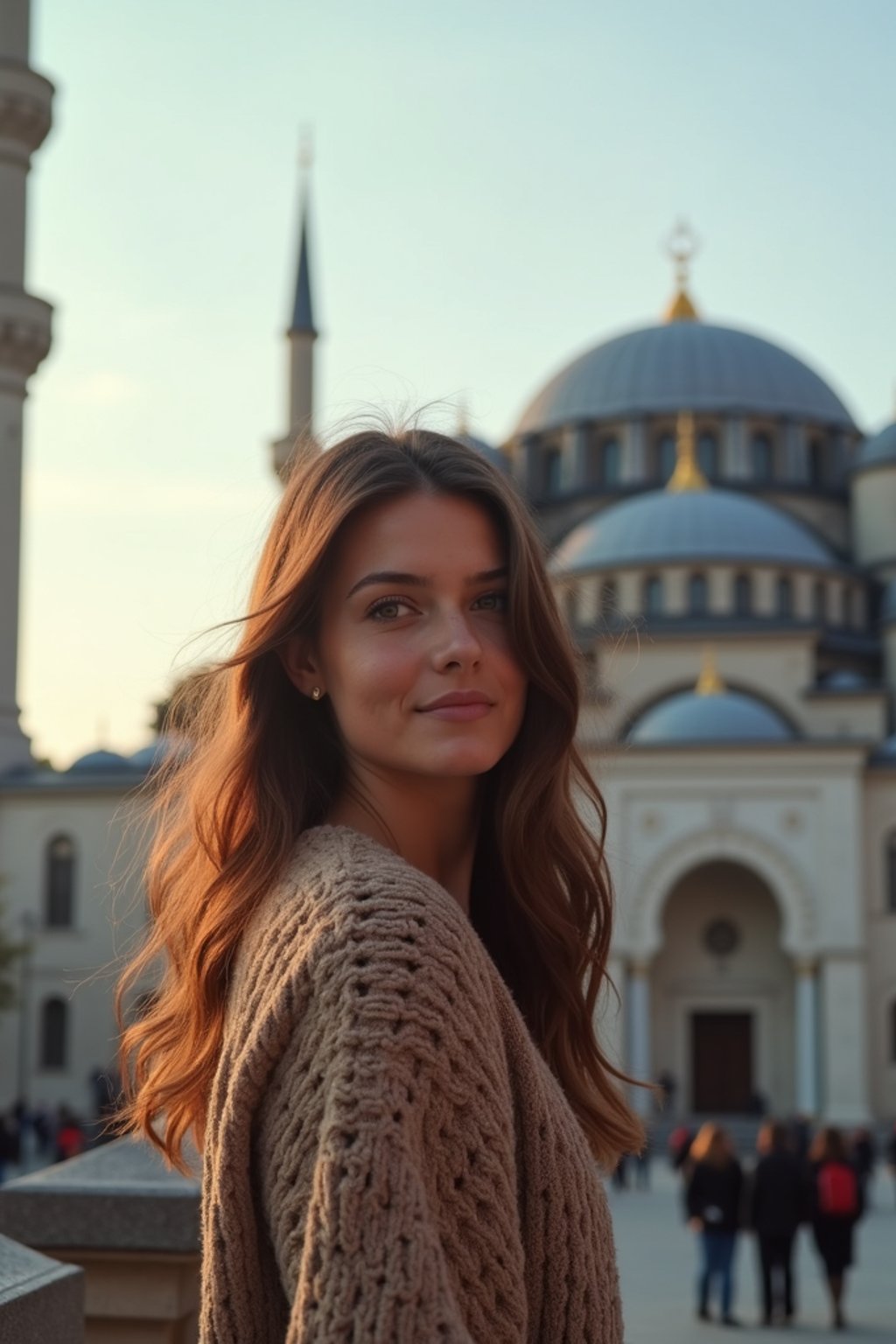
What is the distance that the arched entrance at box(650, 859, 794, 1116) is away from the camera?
117 ft

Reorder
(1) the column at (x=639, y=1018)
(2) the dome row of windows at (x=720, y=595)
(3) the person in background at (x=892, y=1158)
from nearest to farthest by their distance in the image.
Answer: (3) the person in background at (x=892, y=1158), (1) the column at (x=639, y=1018), (2) the dome row of windows at (x=720, y=595)

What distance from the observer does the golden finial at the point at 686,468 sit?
141 ft

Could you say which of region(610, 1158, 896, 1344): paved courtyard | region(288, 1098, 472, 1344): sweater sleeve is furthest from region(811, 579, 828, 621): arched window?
region(288, 1098, 472, 1344): sweater sleeve

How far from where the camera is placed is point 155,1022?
7.15ft

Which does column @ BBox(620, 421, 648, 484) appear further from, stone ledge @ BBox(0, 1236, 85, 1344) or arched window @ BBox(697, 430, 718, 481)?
stone ledge @ BBox(0, 1236, 85, 1344)

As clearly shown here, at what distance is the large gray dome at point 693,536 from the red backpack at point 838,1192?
26.6 m

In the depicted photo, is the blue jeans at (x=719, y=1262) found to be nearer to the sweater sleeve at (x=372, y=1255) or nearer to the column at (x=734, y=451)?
the sweater sleeve at (x=372, y=1255)

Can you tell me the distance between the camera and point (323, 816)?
6.97 ft

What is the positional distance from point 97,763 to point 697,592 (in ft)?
41.8

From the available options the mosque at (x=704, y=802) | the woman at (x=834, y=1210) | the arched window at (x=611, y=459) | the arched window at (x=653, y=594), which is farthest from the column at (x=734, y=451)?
the woman at (x=834, y=1210)

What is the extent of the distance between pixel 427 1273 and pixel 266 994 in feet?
1.00

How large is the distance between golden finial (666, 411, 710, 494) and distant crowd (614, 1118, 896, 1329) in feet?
99.1

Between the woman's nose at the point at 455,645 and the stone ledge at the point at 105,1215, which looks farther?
the stone ledge at the point at 105,1215

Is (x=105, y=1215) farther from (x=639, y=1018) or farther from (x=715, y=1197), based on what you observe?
(x=639, y=1018)
